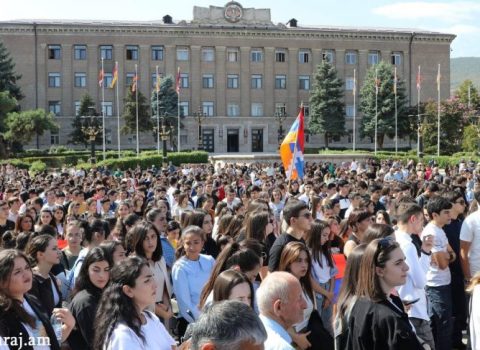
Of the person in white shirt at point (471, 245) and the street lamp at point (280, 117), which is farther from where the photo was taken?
the street lamp at point (280, 117)

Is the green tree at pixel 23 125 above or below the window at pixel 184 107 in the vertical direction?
below

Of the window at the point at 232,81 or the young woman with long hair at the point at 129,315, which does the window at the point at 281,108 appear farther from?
the young woman with long hair at the point at 129,315

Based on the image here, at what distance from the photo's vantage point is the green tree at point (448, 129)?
6247cm

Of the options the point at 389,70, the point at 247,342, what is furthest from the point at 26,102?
the point at 247,342

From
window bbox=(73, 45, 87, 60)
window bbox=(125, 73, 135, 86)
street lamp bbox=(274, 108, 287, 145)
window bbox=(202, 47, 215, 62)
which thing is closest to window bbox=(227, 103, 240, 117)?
street lamp bbox=(274, 108, 287, 145)

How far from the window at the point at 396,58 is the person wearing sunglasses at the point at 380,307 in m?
76.6

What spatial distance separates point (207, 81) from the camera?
250ft

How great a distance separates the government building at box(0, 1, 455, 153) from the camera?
240 ft

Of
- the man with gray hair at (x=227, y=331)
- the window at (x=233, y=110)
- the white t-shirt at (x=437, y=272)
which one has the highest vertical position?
the window at (x=233, y=110)

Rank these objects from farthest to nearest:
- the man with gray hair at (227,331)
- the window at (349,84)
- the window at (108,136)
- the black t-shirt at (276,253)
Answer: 1. the window at (349,84)
2. the window at (108,136)
3. the black t-shirt at (276,253)
4. the man with gray hair at (227,331)

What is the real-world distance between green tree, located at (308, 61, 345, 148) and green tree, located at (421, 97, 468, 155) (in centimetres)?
980

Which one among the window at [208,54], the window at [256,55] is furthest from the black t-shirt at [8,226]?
the window at [256,55]

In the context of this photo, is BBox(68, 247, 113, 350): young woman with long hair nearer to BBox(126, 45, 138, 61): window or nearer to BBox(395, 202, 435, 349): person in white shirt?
BBox(395, 202, 435, 349): person in white shirt

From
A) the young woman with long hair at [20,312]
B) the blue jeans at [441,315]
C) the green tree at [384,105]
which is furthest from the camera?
the green tree at [384,105]
